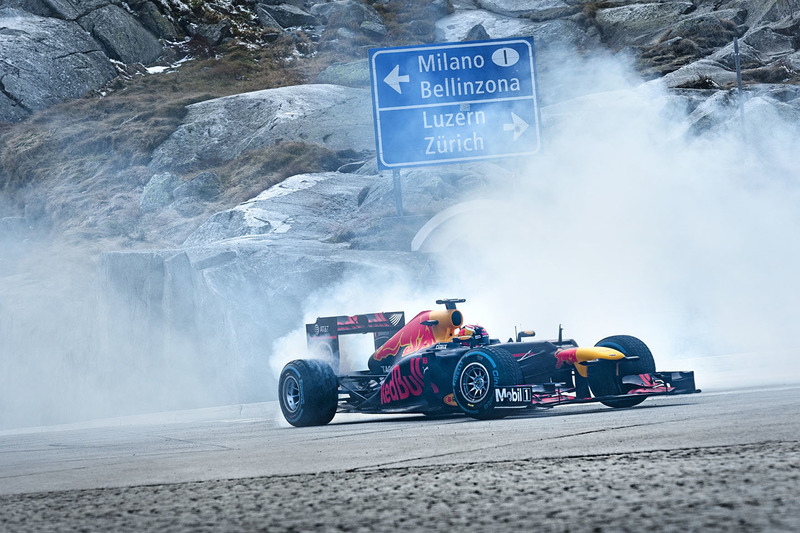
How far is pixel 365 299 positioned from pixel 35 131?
118 feet

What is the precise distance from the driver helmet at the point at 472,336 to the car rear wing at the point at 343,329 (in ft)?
4.64

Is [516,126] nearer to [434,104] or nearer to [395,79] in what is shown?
[434,104]

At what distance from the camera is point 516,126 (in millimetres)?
20578

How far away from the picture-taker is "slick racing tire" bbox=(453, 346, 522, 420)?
9.00 m

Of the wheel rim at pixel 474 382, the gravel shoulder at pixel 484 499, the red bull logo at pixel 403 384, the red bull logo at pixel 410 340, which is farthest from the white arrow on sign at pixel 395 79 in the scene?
the gravel shoulder at pixel 484 499

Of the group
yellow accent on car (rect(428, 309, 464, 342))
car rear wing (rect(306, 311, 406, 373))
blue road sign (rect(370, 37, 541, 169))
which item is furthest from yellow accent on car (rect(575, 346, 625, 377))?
blue road sign (rect(370, 37, 541, 169))

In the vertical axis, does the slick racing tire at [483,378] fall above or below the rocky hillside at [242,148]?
below

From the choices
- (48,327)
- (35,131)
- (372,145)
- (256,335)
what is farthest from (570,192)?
(35,131)

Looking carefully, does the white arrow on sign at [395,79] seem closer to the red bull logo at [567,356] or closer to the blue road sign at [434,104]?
the blue road sign at [434,104]

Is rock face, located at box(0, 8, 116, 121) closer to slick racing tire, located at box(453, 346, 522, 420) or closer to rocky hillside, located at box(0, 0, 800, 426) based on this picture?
rocky hillside, located at box(0, 0, 800, 426)

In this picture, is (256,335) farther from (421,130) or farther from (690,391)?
(690,391)

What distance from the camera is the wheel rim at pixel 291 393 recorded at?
1105 centimetres

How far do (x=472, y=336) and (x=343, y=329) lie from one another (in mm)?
2229

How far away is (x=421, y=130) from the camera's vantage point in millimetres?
20031
